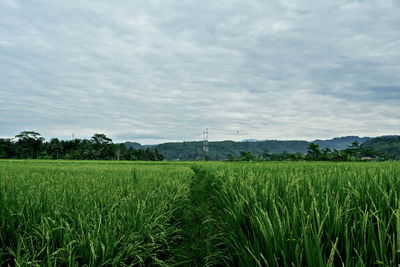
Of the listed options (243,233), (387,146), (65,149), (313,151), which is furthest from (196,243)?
(387,146)

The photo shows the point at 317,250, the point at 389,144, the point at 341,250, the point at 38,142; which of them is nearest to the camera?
the point at 317,250

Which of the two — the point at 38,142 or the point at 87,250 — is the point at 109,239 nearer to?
the point at 87,250

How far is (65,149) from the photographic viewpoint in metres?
82.3

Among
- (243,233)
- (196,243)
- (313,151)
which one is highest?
(313,151)

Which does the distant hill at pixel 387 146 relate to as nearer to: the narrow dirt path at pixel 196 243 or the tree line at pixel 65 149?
the tree line at pixel 65 149

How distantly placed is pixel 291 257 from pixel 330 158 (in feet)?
159

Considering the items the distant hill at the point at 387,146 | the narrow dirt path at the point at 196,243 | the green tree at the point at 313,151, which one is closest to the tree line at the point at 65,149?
the green tree at the point at 313,151

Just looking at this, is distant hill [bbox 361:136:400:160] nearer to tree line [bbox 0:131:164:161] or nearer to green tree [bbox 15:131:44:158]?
tree line [bbox 0:131:164:161]

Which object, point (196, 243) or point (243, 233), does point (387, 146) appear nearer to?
point (196, 243)

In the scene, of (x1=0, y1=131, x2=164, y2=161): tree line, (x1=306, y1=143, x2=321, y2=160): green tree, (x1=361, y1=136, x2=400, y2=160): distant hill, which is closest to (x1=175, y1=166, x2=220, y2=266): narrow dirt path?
(x1=306, y1=143, x2=321, y2=160): green tree

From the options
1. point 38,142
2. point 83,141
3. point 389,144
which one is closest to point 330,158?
point 83,141

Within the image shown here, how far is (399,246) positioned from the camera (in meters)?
1.09

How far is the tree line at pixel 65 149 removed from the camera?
71.4 metres

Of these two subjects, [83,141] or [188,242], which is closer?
[188,242]
